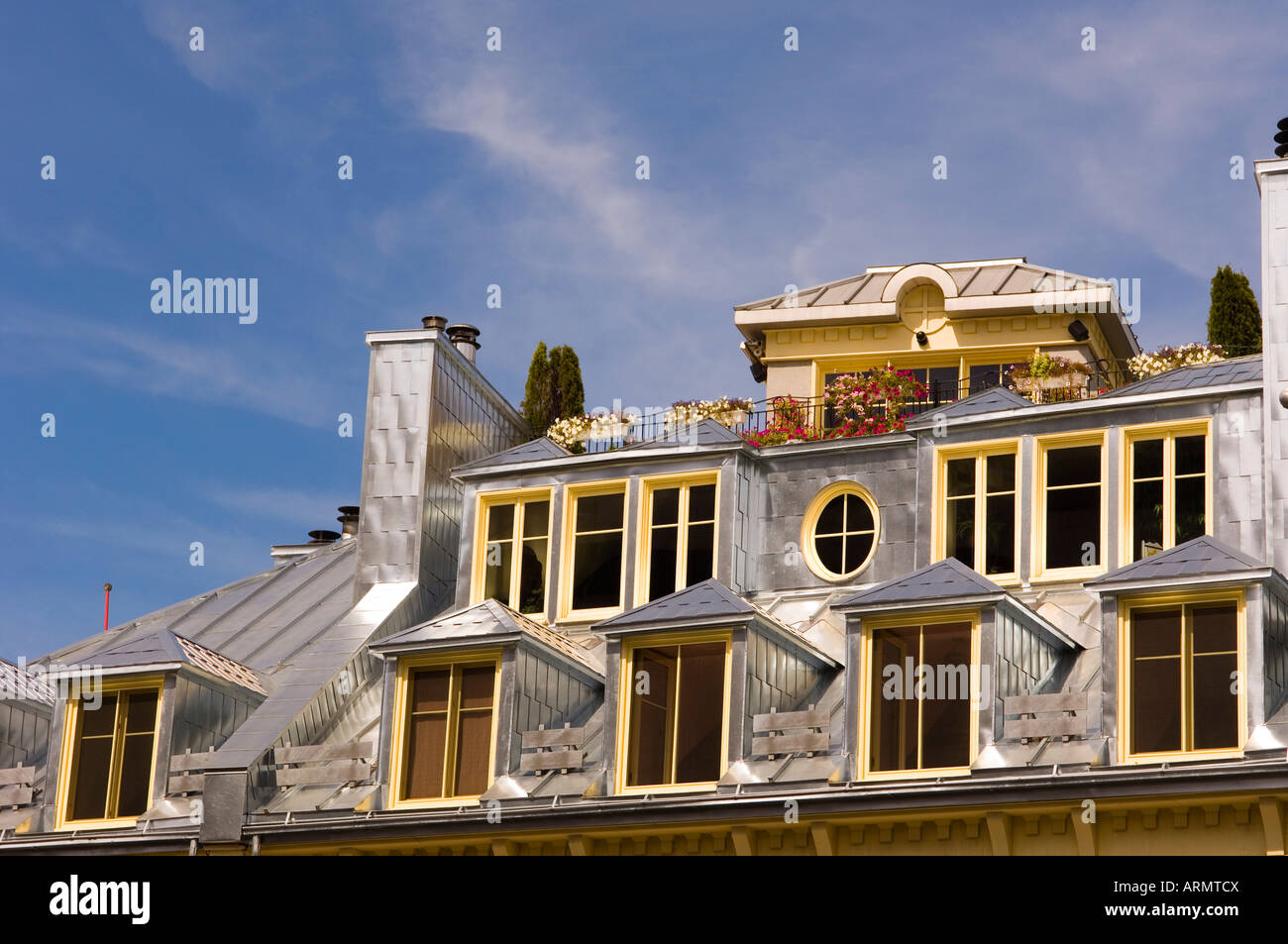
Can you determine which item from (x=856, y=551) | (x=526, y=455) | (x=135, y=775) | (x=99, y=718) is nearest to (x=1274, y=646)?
(x=856, y=551)

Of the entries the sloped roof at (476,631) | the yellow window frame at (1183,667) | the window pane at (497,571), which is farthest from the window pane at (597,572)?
the yellow window frame at (1183,667)

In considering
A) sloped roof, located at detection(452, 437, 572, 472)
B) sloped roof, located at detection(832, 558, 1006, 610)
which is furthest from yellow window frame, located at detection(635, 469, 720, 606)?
sloped roof, located at detection(832, 558, 1006, 610)

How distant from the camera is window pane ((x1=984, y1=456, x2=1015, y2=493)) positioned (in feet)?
106

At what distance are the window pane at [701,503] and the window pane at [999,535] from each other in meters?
3.94

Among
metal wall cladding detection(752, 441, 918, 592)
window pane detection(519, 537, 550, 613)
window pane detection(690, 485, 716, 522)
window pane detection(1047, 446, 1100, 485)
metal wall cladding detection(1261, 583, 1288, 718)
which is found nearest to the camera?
metal wall cladding detection(1261, 583, 1288, 718)

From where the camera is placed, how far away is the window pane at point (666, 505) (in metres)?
34.3

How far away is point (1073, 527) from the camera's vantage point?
31.8m

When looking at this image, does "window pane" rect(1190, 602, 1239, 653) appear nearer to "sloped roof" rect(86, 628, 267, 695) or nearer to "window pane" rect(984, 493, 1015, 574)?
"window pane" rect(984, 493, 1015, 574)

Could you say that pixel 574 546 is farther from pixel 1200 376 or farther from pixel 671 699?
pixel 1200 376

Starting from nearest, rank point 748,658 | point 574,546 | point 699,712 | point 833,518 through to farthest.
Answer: point 748,658, point 699,712, point 833,518, point 574,546

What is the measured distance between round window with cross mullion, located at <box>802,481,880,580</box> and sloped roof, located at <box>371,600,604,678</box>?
3920 millimetres

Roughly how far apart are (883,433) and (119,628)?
48.7 ft

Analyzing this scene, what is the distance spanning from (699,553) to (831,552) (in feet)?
6.55
